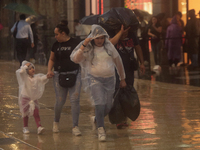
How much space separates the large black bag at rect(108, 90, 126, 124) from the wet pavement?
0.16m

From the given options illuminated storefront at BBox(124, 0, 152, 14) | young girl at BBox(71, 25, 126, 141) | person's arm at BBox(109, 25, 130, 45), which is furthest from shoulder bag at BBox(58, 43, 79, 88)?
illuminated storefront at BBox(124, 0, 152, 14)

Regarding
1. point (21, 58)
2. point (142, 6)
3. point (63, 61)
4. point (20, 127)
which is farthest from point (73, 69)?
point (142, 6)

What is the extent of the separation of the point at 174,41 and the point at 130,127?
41.0ft

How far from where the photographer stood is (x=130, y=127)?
782 cm

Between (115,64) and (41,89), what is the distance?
120 centimetres

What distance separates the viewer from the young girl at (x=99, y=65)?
271 inches

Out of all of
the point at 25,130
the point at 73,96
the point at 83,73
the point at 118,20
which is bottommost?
the point at 25,130

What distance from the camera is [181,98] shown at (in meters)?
11.0

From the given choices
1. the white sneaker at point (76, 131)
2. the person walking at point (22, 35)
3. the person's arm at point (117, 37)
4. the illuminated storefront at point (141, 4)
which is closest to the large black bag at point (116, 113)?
the white sneaker at point (76, 131)

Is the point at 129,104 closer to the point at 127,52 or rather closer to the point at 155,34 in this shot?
the point at 127,52

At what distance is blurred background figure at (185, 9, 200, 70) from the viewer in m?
19.6

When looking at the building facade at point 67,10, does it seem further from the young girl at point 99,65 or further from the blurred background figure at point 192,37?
the young girl at point 99,65

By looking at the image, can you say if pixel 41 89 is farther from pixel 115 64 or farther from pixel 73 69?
pixel 115 64

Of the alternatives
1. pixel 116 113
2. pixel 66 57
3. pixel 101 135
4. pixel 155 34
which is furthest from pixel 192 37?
pixel 101 135
